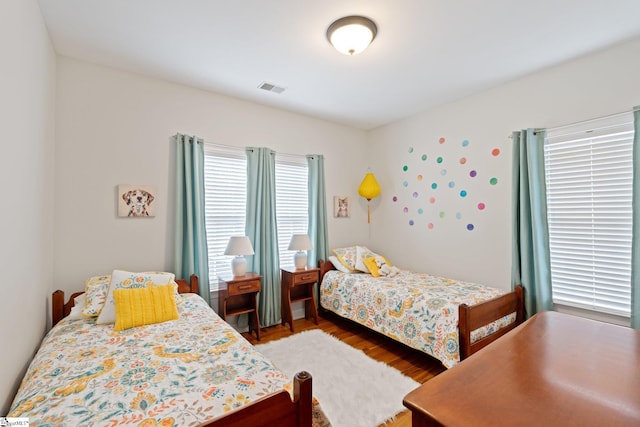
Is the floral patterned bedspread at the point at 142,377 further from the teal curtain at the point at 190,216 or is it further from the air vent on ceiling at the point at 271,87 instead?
the air vent on ceiling at the point at 271,87

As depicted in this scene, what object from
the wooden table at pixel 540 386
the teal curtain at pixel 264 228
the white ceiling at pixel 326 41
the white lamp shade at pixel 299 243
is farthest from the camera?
the white lamp shade at pixel 299 243

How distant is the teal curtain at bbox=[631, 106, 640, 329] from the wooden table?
1.32m

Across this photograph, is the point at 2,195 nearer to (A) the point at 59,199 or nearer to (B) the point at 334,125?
(A) the point at 59,199

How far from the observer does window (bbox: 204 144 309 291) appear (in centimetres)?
311

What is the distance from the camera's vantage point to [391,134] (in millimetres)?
4121

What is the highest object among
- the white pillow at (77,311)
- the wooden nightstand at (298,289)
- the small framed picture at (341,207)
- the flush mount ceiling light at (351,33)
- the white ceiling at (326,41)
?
the white ceiling at (326,41)

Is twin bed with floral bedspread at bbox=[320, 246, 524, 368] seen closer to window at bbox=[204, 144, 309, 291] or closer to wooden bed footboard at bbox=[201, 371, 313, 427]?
window at bbox=[204, 144, 309, 291]

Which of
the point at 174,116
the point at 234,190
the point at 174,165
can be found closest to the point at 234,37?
the point at 174,116

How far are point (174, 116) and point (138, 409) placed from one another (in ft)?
8.50

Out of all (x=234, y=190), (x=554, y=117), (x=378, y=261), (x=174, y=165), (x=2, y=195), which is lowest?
(x=378, y=261)

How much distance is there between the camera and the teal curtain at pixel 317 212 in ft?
12.5

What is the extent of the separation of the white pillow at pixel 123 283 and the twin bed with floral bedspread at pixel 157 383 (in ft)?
0.32

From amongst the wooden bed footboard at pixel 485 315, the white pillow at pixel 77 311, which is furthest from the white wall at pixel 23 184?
the wooden bed footboard at pixel 485 315

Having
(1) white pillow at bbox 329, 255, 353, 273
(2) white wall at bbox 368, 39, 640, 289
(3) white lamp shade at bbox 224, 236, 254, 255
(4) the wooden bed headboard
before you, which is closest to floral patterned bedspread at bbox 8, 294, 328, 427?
(4) the wooden bed headboard
